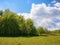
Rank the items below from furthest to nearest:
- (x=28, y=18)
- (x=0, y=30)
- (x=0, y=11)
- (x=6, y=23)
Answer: (x=28, y=18)
(x=0, y=11)
(x=6, y=23)
(x=0, y=30)

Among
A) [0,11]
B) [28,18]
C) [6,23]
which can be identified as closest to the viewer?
[6,23]

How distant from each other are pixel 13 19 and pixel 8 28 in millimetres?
6341

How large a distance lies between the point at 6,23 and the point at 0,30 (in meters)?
5.28

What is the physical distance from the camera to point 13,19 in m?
73.1

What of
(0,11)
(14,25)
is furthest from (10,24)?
(0,11)

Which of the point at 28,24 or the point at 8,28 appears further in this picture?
the point at 28,24

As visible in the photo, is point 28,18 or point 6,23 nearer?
point 6,23

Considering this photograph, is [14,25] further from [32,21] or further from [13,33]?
[32,21]

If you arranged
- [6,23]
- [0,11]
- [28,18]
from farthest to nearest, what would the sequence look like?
[28,18] < [0,11] < [6,23]

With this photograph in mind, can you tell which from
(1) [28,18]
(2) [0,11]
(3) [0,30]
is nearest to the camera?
(3) [0,30]

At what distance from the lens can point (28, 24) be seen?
87.0 meters

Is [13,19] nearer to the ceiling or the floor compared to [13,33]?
nearer to the ceiling

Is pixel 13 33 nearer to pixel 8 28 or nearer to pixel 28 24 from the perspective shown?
pixel 8 28

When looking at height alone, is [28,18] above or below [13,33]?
above
